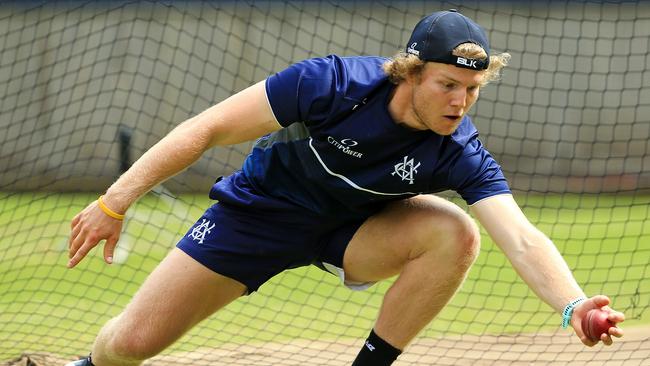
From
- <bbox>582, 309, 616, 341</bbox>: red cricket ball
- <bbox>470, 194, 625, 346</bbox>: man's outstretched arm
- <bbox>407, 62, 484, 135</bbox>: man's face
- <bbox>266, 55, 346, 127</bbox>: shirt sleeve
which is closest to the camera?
<bbox>582, 309, 616, 341</bbox>: red cricket ball

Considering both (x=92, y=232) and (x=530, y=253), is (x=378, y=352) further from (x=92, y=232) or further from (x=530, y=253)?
(x=92, y=232)

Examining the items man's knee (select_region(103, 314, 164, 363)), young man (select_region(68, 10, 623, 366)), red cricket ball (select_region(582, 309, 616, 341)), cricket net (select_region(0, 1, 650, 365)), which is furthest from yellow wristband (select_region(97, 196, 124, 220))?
cricket net (select_region(0, 1, 650, 365))

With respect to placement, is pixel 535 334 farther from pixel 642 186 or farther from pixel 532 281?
pixel 642 186

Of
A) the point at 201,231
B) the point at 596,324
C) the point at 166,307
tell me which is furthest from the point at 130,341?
the point at 596,324

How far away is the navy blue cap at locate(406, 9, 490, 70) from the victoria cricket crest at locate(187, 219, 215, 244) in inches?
41.3

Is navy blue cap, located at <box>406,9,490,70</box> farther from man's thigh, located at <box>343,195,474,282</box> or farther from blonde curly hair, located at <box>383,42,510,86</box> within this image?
man's thigh, located at <box>343,195,474,282</box>

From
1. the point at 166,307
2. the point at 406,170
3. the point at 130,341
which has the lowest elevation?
the point at 130,341

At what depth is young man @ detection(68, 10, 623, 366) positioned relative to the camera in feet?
11.5

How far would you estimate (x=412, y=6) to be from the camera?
30.7 ft

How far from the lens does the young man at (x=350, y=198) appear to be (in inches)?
138

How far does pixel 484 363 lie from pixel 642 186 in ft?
15.4

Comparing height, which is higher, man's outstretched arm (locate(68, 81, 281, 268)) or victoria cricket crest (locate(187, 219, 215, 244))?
man's outstretched arm (locate(68, 81, 281, 268))

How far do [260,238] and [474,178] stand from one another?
0.86m

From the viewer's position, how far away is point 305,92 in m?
3.62
